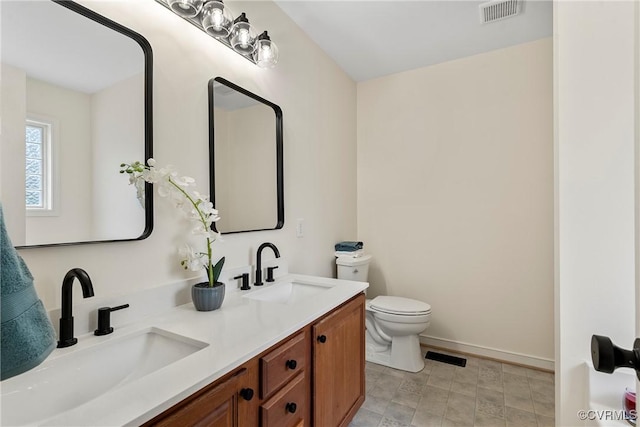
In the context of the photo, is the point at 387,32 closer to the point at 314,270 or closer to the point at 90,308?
the point at 314,270

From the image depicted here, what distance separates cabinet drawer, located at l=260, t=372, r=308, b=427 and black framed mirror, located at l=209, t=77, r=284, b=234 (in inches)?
31.1

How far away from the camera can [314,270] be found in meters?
2.25

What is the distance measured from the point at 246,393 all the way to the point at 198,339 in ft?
0.71

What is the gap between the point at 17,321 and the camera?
18.7 inches

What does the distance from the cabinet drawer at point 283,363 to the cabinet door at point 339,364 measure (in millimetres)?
87

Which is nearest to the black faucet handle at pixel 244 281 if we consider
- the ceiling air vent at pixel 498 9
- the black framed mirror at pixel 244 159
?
the black framed mirror at pixel 244 159

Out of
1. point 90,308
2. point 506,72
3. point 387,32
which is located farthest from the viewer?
point 506,72

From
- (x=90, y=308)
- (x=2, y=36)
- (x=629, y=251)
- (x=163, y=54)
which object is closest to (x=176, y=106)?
(x=163, y=54)

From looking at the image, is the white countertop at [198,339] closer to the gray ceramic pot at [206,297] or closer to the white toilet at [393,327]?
the gray ceramic pot at [206,297]

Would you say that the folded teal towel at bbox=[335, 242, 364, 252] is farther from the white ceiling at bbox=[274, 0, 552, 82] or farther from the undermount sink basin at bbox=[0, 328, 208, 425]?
the undermount sink basin at bbox=[0, 328, 208, 425]

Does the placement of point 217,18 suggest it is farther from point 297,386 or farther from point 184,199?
point 297,386

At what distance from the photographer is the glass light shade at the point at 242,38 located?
1460 mm

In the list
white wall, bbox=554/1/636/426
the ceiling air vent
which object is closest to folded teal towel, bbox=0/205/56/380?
white wall, bbox=554/1/636/426

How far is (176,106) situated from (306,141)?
1038 millimetres
